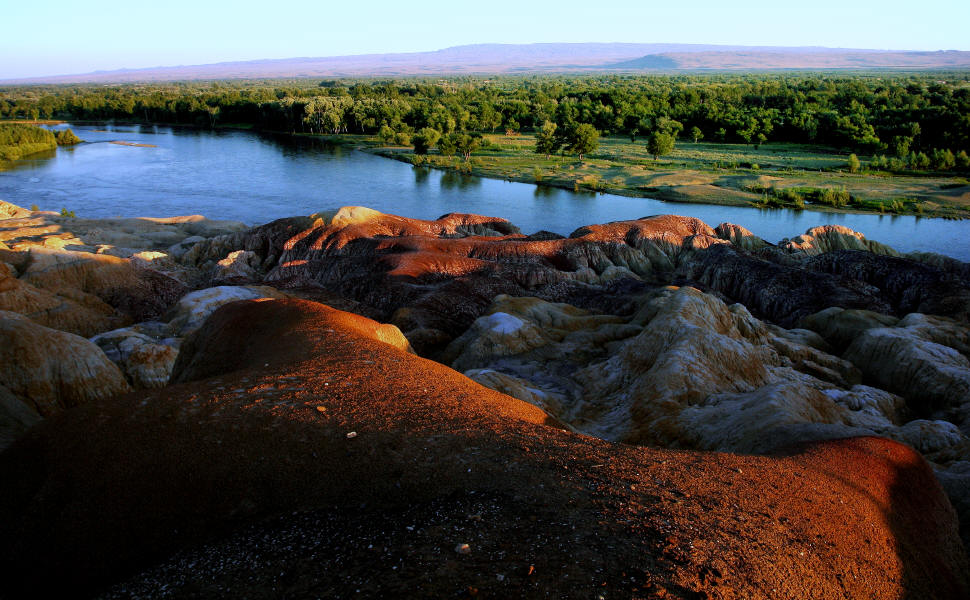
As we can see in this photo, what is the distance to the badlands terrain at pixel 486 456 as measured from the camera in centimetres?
838

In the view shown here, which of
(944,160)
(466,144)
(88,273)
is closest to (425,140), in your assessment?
(466,144)

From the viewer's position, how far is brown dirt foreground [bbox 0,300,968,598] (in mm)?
8055

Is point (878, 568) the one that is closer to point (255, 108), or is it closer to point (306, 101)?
point (306, 101)

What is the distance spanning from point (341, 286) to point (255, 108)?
129m

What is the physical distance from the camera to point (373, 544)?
337 inches

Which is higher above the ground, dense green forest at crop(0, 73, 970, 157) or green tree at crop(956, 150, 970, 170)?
dense green forest at crop(0, 73, 970, 157)

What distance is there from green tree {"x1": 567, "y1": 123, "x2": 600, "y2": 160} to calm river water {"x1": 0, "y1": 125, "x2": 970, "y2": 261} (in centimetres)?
1898

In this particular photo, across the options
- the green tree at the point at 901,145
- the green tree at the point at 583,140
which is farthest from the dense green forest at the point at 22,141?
the green tree at the point at 901,145

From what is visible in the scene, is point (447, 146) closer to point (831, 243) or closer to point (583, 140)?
point (583, 140)

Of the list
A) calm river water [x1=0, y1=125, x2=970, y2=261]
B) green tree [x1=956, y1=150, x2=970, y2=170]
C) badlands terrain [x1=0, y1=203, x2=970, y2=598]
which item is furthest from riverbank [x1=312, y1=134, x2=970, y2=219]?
badlands terrain [x1=0, y1=203, x2=970, y2=598]

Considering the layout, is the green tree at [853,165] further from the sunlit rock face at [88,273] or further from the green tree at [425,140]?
the sunlit rock face at [88,273]

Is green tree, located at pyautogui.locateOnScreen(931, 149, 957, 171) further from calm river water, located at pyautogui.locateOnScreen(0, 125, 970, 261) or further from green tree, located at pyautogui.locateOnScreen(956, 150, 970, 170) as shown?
calm river water, located at pyautogui.locateOnScreen(0, 125, 970, 261)

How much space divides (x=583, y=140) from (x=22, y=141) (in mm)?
92998

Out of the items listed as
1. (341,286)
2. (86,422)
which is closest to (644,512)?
(86,422)
